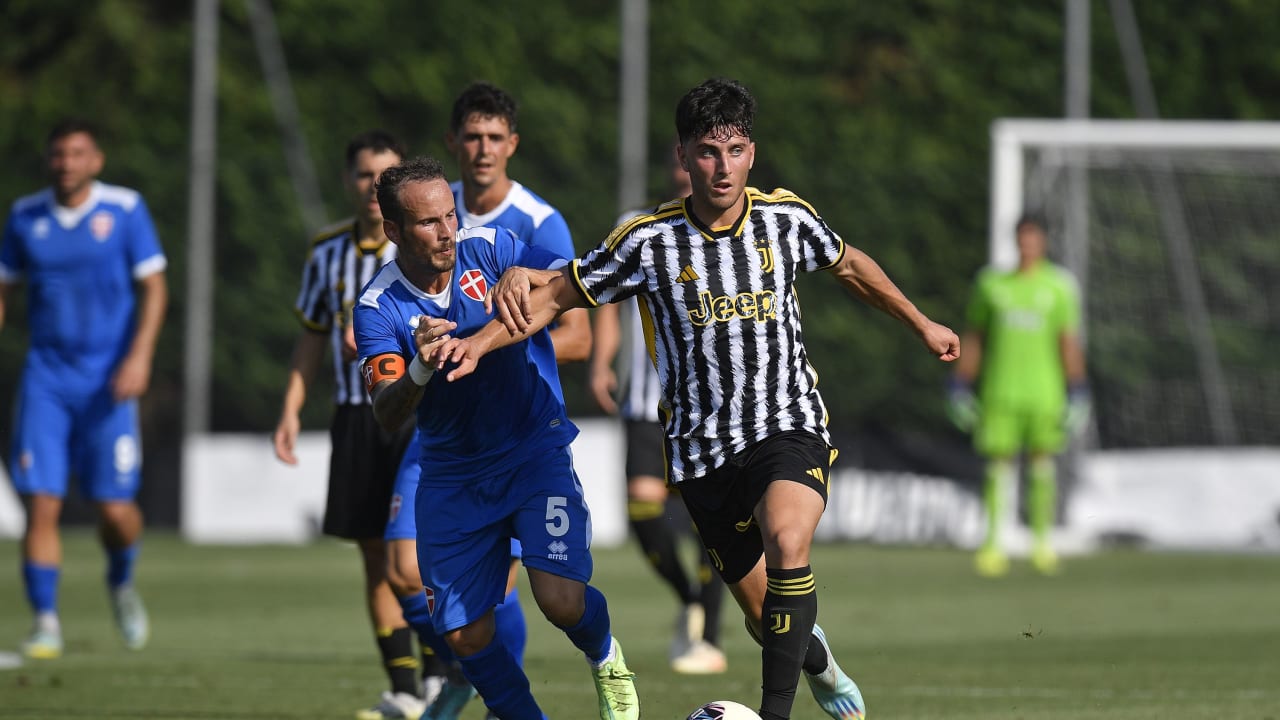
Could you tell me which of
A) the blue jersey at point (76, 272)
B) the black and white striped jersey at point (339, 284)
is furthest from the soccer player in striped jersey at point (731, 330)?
the blue jersey at point (76, 272)

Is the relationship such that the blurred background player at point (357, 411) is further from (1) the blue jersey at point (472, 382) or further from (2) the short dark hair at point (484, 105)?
(1) the blue jersey at point (472, 382)

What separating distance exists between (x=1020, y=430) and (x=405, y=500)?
8.81 metres

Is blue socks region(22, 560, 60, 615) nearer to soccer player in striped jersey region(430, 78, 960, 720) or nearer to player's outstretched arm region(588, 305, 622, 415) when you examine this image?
player's outstretched arm region(588, 305, 622, 415)

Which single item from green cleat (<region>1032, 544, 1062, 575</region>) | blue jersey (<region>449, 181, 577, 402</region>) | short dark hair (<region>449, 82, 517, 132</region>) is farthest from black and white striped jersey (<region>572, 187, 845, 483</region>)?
green cleat (<region>1032, 544, 1062, 575</region>)

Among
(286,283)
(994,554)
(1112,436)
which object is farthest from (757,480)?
(286,283)

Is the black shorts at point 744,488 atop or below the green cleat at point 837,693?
atop

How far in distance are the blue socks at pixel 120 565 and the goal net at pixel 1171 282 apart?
976 cm

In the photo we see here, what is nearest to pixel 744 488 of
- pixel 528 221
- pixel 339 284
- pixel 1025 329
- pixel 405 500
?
pixel 528 221

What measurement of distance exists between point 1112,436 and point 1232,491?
5.55 feet

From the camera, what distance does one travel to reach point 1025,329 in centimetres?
1477

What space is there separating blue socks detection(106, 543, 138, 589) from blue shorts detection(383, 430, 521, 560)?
113 inches

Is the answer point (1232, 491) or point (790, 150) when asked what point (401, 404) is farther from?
point (790, 150)

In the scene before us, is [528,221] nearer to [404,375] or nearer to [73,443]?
[404,375]

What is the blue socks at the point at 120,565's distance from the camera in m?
9.62
